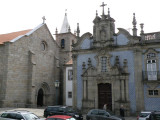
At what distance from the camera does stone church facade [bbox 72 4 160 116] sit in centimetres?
2102

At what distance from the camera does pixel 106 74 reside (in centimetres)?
2308

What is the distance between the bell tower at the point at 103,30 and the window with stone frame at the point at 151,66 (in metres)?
4.71

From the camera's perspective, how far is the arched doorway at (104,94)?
2291 centimetres

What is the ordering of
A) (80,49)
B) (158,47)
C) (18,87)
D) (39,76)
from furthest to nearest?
(39,76) → (18,87) → (80,49) → (158,47)

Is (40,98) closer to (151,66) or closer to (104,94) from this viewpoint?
(104,94)

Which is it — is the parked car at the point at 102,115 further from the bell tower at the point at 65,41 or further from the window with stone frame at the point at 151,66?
the bell tower at the point at 65,41

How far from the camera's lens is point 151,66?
2114cm

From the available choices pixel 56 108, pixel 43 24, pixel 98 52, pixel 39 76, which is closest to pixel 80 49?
pixel 98 52

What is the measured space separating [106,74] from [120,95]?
2.90 metres

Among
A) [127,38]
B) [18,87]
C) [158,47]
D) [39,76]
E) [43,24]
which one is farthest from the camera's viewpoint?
[43,24]

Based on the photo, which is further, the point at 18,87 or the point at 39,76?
the point at 39,76

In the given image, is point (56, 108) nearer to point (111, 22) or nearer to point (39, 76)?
point (111, 22)

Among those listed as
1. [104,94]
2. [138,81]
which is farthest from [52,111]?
[138,81]

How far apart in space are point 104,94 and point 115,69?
10.8ft
